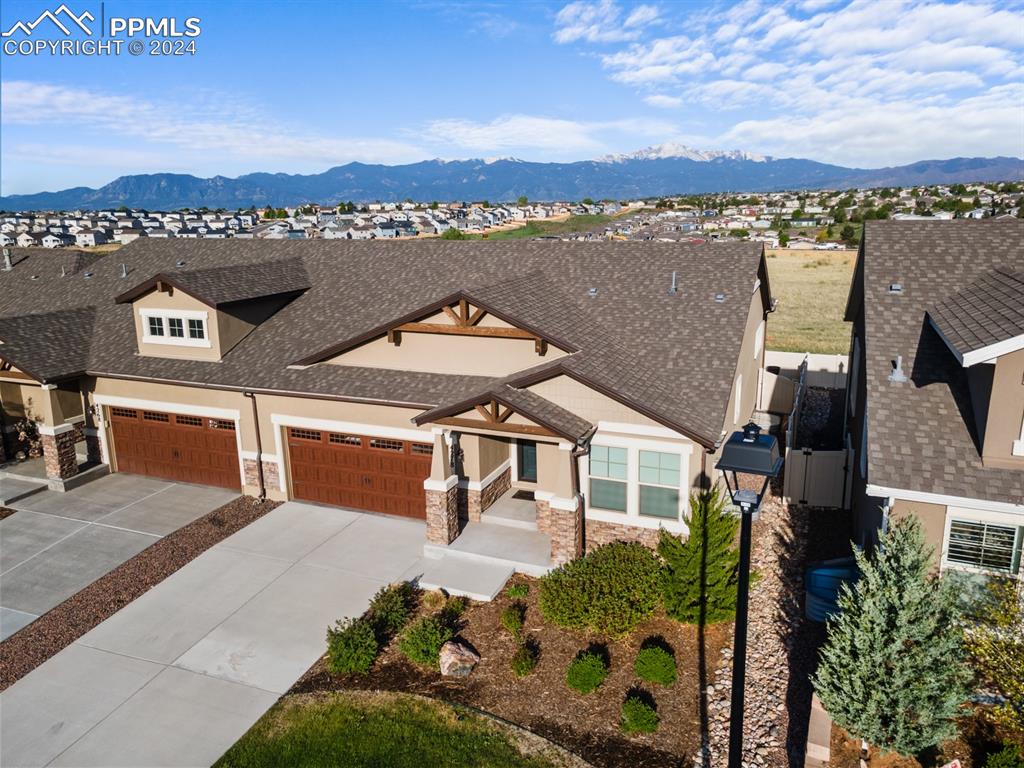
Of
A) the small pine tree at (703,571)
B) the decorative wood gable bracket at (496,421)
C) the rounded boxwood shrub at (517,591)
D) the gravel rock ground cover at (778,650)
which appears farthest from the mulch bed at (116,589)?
the gravel rock ground cover at (778,650)

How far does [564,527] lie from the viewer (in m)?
13.5

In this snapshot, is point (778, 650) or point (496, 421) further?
point (496, 421)

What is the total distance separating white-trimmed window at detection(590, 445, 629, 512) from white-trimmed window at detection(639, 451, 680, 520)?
373 millimetres

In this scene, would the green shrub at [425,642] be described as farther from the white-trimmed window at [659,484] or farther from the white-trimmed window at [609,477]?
the white-trimmed window at [659,484]

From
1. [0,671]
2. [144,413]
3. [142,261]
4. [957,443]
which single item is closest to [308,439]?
[144,413]

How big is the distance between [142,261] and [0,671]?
16458 mm

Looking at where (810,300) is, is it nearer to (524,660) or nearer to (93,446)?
(524,660)

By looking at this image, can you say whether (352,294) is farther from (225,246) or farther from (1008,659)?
(1008,659)

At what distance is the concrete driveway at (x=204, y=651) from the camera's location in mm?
9867

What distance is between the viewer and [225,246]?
78.7ft

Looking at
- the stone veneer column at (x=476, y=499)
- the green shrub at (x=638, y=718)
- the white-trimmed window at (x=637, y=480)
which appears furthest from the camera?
the stone veneer column at (x=476, y=499)

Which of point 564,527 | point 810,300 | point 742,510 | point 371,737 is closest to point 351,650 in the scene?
point 371,737

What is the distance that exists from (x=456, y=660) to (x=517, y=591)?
2.28 metres

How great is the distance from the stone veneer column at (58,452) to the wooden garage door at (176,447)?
1.14m
